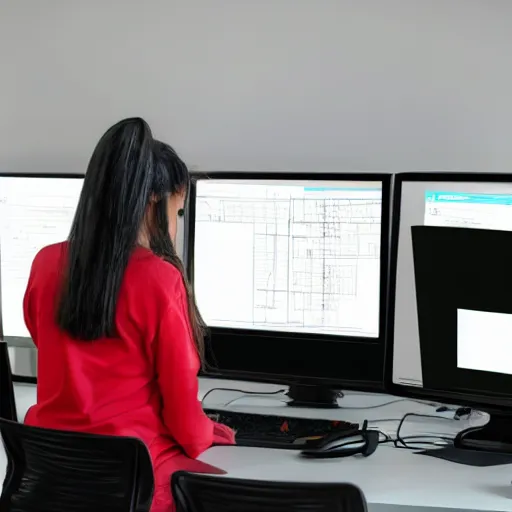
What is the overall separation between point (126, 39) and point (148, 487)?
1.34m

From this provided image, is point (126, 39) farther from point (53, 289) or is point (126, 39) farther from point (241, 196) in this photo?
point (53, 289)

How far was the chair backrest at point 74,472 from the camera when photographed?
1585 millimetres

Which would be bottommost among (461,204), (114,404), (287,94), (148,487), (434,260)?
(148,487)

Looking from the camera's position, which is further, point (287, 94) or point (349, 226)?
point (287, 94)

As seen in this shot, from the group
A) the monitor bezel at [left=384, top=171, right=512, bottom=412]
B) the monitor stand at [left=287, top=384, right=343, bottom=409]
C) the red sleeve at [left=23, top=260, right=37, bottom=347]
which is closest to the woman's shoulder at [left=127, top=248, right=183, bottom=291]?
the red sleeve at [left=23, top=260, right=37, bottom=347]

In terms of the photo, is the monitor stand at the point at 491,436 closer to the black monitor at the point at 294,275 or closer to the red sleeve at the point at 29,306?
the black monitor at the point at 294,275

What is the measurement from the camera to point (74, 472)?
1637 mm

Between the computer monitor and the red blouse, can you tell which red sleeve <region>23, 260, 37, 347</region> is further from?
the computer monitor

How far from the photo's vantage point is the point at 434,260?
1.84 meters

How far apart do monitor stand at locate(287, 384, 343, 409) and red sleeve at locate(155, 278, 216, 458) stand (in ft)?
1.69

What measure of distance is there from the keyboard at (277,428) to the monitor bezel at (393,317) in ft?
0.49

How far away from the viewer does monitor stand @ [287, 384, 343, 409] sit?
2.20m

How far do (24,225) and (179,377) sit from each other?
3.00ft

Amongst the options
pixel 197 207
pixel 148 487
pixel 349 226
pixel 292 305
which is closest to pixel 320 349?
pixel 292 305
